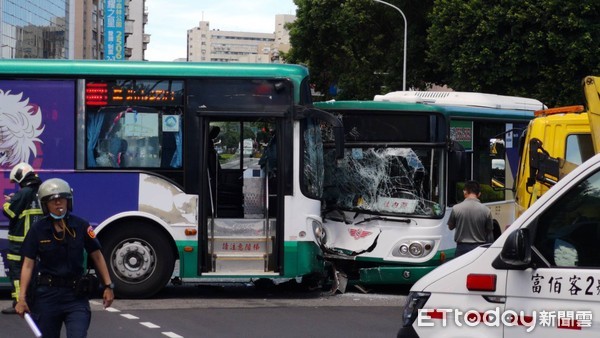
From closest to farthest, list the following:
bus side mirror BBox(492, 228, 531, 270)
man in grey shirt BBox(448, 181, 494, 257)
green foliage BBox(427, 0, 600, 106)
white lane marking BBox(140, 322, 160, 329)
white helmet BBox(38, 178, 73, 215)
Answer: bus side mirror BBox(492, 228, 531, 270) < white helmet BBox(38, 178, 73, 215) < white lane marking BBox(140, 322, 160, 329) < man in grey shirt BBox(448, 181, 494, 257) < green foliage BBox(427, 0, 600, 106)

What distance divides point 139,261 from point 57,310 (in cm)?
652

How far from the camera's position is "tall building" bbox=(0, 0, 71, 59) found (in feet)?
273

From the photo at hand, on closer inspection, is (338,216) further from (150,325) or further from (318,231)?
(150,325)

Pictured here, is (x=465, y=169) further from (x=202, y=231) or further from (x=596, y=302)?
(x=596, y=302)

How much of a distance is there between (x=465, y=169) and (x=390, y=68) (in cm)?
2761

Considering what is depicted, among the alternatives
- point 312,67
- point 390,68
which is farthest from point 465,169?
point 312,67

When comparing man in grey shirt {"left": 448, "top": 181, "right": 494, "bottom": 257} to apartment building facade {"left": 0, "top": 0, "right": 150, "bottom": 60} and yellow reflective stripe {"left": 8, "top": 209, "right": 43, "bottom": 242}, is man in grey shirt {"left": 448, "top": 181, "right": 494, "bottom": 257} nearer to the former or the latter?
yellow reflective stripe {"left": 8, "top": 209, "right": 43, "bottom": 242}

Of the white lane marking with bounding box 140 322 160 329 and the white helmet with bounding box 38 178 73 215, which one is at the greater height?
the white helmet with bounding box 38 178 73 215

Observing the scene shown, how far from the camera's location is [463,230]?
1314 centimetres

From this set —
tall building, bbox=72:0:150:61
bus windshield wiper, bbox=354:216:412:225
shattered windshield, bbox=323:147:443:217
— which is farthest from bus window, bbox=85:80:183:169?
tall building, bbox=72:0:150:61

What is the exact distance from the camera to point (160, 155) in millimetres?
13844

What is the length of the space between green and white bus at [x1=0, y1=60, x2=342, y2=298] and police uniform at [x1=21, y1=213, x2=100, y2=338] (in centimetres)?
635

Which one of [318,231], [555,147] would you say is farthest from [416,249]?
[555,147]

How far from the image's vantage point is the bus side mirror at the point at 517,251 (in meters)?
5.73
